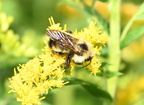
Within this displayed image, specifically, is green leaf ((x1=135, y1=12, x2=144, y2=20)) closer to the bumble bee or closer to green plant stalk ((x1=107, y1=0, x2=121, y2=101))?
green plant stalk ((x1=107, y1=0, x2=121, y2=101))

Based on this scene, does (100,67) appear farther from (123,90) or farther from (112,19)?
(123,90)

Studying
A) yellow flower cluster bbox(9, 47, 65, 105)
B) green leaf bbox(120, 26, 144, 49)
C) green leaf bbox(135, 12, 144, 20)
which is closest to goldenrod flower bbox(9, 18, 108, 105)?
yellow flower cluster bbox(9, 47, 65, 105)

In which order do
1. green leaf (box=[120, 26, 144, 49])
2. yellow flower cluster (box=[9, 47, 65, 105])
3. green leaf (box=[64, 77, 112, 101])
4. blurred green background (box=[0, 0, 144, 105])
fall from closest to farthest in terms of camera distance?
yellow flower cluster (box=[9, 47, 65, 105]) → green leaf (box=[64, 77, 112, 101]) → green leaf (box=[120, 26, 144, 49]) → blurred green background (box=[0, 0, 144, 105])

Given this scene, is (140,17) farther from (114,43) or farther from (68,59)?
(68,59)

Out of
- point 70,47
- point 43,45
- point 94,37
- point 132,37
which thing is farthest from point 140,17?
point 43,45

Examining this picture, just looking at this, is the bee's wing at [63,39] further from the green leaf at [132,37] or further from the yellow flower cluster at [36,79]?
the green leaf at [132,37]

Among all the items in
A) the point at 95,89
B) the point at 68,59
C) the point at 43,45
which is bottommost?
the point at 95,89

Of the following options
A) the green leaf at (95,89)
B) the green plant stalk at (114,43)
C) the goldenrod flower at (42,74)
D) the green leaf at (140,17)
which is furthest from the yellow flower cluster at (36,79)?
the green leaf at (140,17)
